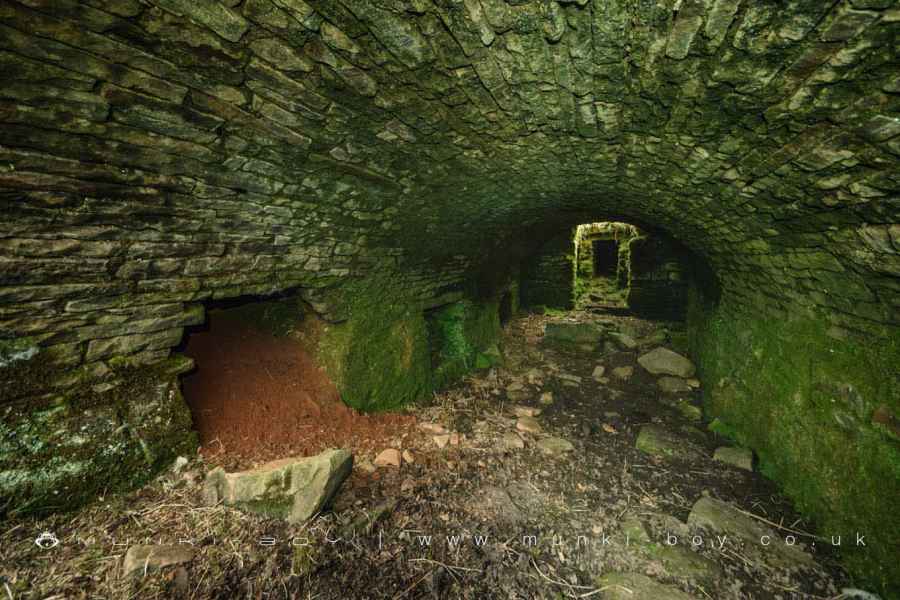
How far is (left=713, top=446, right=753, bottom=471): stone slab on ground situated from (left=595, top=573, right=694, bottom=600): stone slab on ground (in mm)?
1812

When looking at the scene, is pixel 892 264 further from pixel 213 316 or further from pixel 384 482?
pixel 213 316

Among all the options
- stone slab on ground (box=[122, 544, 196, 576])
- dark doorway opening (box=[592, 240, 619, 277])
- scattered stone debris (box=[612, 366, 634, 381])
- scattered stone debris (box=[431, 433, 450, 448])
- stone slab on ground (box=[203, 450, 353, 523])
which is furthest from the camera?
dark doorway opening (box=[592, 240, 619, 277])

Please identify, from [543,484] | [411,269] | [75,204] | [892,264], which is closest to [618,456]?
[543,484]

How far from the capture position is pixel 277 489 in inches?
88.4

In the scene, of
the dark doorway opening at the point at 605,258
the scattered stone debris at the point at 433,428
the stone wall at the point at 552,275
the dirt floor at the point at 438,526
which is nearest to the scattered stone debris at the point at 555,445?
the dirt floor at the point at 438,526

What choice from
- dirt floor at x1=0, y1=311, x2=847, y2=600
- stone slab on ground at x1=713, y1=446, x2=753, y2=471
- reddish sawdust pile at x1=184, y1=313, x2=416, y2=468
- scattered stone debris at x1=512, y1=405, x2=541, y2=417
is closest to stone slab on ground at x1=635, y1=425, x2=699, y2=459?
dirt floor at x1=0, y1=311, x2=847, y2=600

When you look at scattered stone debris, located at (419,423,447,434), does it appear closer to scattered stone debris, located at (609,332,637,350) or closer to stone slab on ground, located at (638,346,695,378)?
stone slab on ground, located at (638,346,695,378)

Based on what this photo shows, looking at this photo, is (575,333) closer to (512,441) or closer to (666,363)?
(666,363)

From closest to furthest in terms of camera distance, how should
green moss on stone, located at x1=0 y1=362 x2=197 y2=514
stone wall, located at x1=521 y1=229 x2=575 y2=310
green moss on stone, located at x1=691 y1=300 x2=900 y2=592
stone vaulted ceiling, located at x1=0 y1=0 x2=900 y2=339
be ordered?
stone vaulted ceiling, located at x1=0 y1=0 x2=900 y2=339
green moss on stone, located at x1=0 y1=362 x2=197 y2=514
green moss on stone, located at x1=691 y1=300 x2=900 y2=592
stone wall, located at x1=521 y1=229 x2=575 y2=310

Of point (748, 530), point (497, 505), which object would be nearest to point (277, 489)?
point (497, 505)

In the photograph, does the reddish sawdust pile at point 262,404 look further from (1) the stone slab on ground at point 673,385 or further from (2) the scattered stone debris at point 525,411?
(1) the stone slab on ground at point 673,385

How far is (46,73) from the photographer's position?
48.0 inches

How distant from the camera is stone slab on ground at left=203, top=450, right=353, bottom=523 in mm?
2189

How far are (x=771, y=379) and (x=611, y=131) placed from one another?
289 cm
